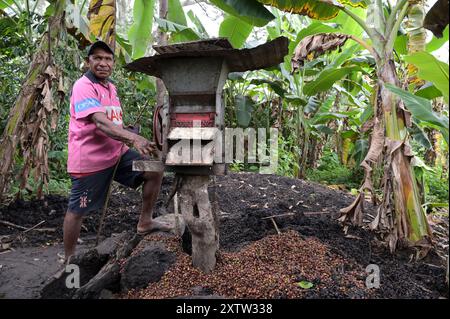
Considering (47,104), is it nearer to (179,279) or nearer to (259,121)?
(179,279)

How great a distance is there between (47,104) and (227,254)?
251cm

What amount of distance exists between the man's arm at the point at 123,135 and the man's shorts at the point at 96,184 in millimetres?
503

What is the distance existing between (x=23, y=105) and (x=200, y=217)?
2591mm

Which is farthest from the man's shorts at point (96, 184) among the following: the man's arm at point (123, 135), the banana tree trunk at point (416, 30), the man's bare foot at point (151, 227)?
the banana tree trunk at point (416, 30)

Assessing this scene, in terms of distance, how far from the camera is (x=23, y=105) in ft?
13.3

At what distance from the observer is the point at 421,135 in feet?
13.0

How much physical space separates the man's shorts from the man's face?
0.67 m

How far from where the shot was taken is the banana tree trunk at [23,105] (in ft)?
13.3

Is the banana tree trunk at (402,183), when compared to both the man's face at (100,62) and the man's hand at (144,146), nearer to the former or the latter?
the man's hand at (144,146)

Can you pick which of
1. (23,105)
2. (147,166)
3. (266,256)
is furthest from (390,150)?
(23,105)

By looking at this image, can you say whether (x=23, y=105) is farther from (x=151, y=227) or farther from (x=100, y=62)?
(x=151, y=227)

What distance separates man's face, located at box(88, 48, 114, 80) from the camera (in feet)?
9.89

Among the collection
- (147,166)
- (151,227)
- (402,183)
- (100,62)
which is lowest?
(151,227)
